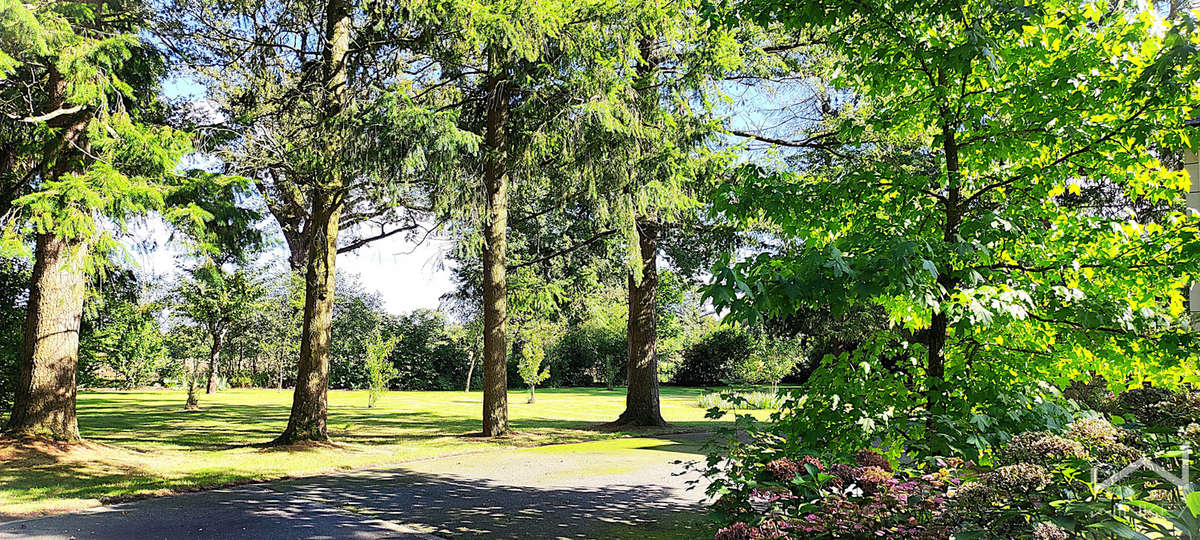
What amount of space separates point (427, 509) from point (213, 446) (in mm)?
7040

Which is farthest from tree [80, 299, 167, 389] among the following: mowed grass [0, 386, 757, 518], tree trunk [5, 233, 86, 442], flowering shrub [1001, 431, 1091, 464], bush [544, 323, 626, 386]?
flowering shrub [1001, 431, 1091, 464]

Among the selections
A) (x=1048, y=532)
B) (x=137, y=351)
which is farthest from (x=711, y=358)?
(x=1048, y=532)

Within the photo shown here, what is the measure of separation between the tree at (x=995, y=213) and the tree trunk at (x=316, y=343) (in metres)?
9.36


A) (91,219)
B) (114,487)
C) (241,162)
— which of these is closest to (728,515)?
(114,487)

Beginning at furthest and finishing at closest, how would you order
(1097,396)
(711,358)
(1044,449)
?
(711,358) < (1097,396) < (1044,449)

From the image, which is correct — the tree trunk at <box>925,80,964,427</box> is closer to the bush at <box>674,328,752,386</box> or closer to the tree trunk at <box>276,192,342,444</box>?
the tree trunk at <box>276,192,342,444</box>

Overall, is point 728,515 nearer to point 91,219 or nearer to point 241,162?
point 91,219

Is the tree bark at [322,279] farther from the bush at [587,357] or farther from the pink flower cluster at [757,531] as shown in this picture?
the bush at [587,357]

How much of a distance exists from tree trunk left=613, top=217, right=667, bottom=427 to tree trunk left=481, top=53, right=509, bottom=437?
3.55 meters

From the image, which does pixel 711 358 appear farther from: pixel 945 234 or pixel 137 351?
pixel 945 234

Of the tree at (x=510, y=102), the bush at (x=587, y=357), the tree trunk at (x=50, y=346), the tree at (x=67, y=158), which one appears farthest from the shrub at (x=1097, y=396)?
the bush at (x=587, y=357)

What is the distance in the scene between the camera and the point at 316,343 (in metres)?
11.7

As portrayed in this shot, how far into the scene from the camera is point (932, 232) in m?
4.26

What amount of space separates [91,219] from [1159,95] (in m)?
10.7
